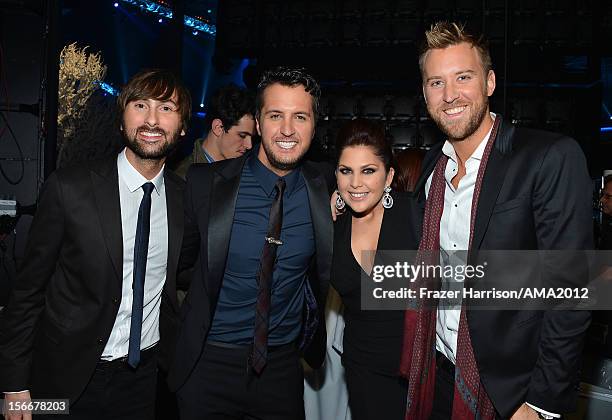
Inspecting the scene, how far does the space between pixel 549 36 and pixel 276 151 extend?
7.44m

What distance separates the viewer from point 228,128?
407 centimetres

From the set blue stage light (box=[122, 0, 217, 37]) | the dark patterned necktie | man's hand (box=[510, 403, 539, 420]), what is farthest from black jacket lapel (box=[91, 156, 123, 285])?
blue stage light (box=[122, 0, 217, 37])

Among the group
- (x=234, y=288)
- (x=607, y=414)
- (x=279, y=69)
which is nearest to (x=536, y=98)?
(x=607, y=414)

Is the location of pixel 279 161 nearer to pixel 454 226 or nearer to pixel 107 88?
pixel 454 226

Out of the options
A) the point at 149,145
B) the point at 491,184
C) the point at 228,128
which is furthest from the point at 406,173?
the point at 149,145

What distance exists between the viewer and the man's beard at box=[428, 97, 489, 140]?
6.83 ft

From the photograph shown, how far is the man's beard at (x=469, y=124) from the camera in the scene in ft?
6.83

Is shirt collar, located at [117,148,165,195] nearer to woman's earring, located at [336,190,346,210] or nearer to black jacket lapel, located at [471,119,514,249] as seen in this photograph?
woman's earring, located at [336,190,346,210]

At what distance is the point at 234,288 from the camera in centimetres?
232

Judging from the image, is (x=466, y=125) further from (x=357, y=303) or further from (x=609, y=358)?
(x=609, y=358)

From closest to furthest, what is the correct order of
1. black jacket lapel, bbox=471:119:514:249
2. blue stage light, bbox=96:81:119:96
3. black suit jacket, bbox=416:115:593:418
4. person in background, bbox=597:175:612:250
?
black suit jacket, bbox=416:115:593:418 → black jacket lapel, bbox=471:119:514:249 → person in background, bbox=597:175:612:250 → blue stage light, bbox=96:81:119:96

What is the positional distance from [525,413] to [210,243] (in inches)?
57.5

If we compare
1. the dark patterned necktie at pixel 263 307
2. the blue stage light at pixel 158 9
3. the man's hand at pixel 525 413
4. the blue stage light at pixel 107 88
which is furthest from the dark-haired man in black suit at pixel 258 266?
A: the blue stage light at pixel 107 88

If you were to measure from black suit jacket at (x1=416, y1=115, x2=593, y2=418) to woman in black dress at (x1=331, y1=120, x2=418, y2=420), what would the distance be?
63 cm
